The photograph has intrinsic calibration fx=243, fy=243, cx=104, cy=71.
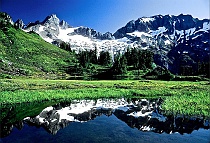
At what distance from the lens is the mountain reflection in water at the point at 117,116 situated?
22344 mm

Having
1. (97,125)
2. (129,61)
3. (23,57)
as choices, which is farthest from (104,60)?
(97,125)

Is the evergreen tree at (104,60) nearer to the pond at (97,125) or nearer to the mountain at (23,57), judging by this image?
the mountain at (23,57)

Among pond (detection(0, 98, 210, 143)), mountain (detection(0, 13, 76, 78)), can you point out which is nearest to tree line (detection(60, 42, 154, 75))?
mountain (detection(0, 13, 76, 78))

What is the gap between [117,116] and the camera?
2748 cm

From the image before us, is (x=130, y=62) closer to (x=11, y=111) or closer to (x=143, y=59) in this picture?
(x=143, y=59)

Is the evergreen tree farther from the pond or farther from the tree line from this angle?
the pond

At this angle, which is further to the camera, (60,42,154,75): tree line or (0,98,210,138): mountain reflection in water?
(60,42,154,75): tree line

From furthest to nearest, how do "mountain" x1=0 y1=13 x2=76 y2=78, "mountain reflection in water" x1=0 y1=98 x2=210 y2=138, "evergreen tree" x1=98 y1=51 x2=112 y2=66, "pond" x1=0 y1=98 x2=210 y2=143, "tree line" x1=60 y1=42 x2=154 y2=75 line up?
"evergreen tree" x1=98 y1=51 x2=112 y2=66 < "tree line" x1=60 y1=42 x2=154 y2=75 < "mountain" x1=0 y1=13 x2=76 y2=78 < "mountain reflection in water" x1=0 y1=98 x2=210 y2=138 < "pond" x1=0 y1=98 x2=210 y2=143

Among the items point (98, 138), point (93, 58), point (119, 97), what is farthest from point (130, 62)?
point (98, 138)

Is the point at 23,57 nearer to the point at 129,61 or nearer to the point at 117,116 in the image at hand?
the point at 129,61


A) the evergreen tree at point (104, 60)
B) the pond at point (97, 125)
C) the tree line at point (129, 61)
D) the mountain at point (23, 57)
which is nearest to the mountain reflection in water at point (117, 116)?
the pond at point (97, 125)

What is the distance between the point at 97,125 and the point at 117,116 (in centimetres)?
459

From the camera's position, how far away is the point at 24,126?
22.6m

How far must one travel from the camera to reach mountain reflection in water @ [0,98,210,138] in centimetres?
2234
